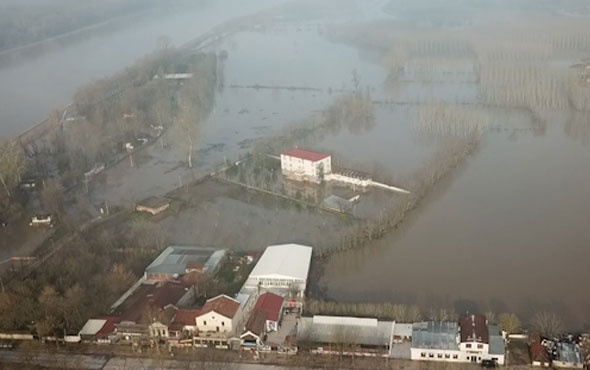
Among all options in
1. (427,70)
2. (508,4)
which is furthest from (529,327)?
(508,4)

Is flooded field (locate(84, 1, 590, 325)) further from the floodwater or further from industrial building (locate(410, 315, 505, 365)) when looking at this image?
the floodwater

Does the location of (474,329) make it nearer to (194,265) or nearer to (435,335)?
(435,335)

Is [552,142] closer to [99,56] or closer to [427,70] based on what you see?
[427,70]

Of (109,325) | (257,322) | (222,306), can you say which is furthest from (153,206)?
(257,322)

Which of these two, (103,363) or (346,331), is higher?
(346,331)

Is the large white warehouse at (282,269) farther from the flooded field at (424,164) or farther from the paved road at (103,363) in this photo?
the paved road at (103,363)

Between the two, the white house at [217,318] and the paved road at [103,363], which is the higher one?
the white house at [217,318]

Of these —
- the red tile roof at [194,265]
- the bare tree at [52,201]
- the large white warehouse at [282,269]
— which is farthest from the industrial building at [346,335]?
the bare tree at [52,201]
